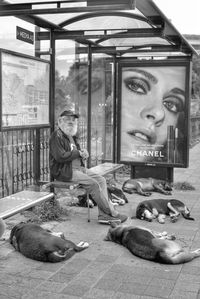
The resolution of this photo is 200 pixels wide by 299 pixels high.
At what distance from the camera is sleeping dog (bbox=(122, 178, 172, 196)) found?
8.27 m

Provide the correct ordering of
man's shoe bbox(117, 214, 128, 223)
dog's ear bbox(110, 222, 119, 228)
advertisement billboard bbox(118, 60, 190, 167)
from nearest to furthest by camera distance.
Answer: dog's ear bbox(110, 222, 119, 228) < man's shoe bbox(117, 214, 128, 223) < advertisement billboard bbox(118, 60, 190, 167)

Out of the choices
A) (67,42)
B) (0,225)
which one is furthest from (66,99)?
(0,225)

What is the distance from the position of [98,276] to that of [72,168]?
7.61 ft

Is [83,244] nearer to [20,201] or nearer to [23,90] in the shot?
[20,201]

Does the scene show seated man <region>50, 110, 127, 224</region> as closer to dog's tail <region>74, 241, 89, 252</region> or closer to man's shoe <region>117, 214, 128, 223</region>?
man's shoe <region>117, 214, 128, 223</region>

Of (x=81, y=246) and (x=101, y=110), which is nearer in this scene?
(x=81, y=246)

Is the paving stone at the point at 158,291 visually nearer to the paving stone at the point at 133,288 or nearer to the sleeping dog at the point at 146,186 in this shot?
the paving stone at the point at 133,288

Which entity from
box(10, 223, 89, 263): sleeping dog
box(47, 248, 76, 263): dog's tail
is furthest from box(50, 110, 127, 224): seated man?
box(47, 248, 76, 263): dog's tail

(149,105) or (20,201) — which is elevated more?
(149,105)

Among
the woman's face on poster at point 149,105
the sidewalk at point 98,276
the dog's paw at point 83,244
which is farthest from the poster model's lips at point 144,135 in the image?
the dog's paw at point 83,244

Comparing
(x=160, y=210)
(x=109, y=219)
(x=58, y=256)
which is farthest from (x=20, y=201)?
(x=160, y=210)

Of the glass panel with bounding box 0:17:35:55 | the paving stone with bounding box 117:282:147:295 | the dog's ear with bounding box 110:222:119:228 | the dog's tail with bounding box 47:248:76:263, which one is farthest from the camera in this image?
the dog's ear with bounding box 110:222:119:228

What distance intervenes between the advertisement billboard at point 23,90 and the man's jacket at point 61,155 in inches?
15.5

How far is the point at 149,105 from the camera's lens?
8891 millimetres
